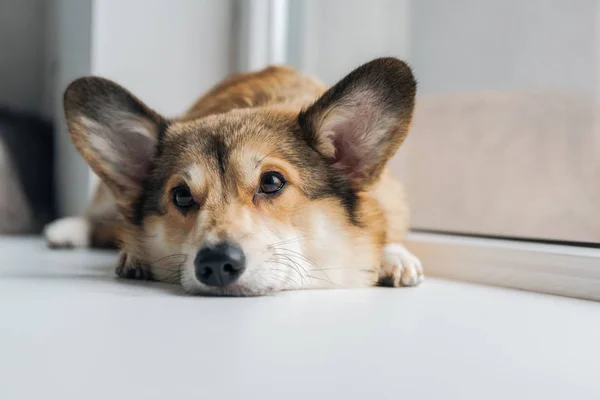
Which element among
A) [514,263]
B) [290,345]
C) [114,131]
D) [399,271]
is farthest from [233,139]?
[514,263]

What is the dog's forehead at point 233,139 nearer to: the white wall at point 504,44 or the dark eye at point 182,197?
the dark eye at point 182,197

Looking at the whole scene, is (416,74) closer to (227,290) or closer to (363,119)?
(363,119)

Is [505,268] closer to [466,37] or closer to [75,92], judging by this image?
[466,37]

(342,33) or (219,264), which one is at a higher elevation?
(342,33)

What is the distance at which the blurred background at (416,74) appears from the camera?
180 cm

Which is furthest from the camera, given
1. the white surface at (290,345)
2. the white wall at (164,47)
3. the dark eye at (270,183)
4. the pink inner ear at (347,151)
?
Result: the white wall at (164,47)

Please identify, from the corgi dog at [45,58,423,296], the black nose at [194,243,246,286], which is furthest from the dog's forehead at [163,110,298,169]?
the black nose at [194,243,246,286]

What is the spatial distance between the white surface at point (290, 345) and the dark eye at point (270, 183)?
0.79ft

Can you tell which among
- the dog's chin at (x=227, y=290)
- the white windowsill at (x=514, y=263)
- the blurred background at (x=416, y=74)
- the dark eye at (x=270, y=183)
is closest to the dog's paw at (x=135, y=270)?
the dog's chin at (x=227, y=290)

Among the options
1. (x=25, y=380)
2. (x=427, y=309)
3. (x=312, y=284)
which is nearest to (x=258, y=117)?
(x=312, y=284)

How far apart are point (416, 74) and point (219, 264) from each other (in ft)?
2.31

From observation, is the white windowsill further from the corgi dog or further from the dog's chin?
the dog's chin

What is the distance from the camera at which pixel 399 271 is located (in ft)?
4.95

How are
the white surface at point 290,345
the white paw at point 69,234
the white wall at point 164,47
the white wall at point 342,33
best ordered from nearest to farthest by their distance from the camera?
the white surface at point 290,345, the white paw at point 69,234, the white wall at point 342,33, the white wall at point 164,47
